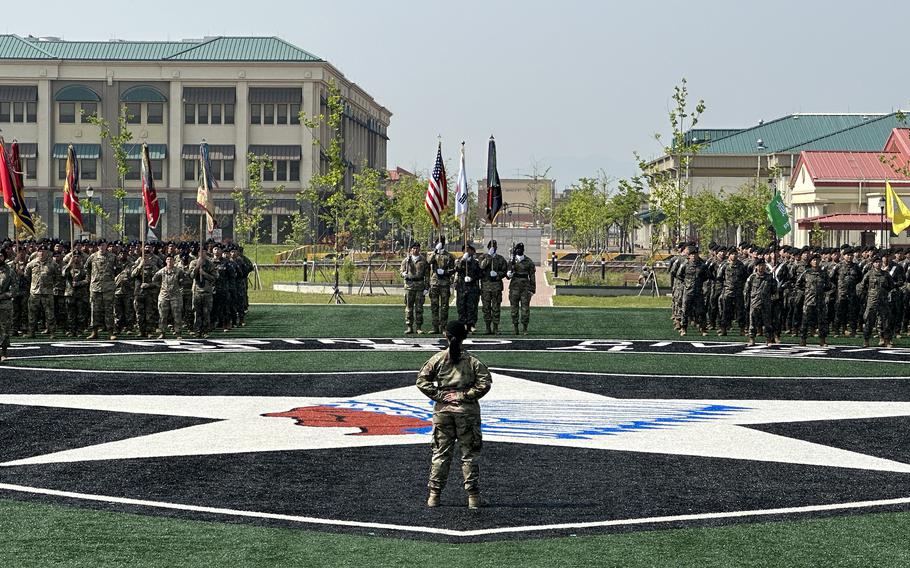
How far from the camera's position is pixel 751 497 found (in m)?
12.0

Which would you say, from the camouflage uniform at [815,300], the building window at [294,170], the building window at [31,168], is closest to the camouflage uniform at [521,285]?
the camouflage uniform at [815,300]

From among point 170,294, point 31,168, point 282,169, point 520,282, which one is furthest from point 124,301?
point 31,168

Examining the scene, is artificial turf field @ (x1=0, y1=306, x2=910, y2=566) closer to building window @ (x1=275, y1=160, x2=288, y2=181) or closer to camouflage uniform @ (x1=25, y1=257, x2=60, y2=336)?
camouflage uniform @ (x1=25, y1=257, x2=60, y2=336)

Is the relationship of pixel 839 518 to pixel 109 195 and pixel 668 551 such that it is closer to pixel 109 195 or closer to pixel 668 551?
pixel 668 551

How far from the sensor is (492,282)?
2873 centimetres

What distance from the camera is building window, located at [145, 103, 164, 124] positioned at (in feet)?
320

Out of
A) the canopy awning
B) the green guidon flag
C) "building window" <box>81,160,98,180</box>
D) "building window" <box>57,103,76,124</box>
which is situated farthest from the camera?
"building window" <box>57,103,76,124</box>

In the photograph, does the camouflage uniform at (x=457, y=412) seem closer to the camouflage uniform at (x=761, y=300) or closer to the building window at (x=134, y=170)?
the camouflage uniform at (x=761, y=300)

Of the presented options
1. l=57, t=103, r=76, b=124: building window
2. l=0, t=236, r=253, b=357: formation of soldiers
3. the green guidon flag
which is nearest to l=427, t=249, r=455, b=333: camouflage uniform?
l=0, t=236, r=253, b=357: formation of soldiers

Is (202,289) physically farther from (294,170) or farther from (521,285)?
(294,170)

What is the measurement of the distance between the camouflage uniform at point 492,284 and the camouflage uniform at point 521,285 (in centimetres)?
20

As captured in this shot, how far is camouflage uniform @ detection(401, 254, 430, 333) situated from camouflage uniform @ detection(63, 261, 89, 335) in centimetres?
662

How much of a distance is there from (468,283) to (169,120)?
72898mm

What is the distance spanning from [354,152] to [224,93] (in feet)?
72.9
